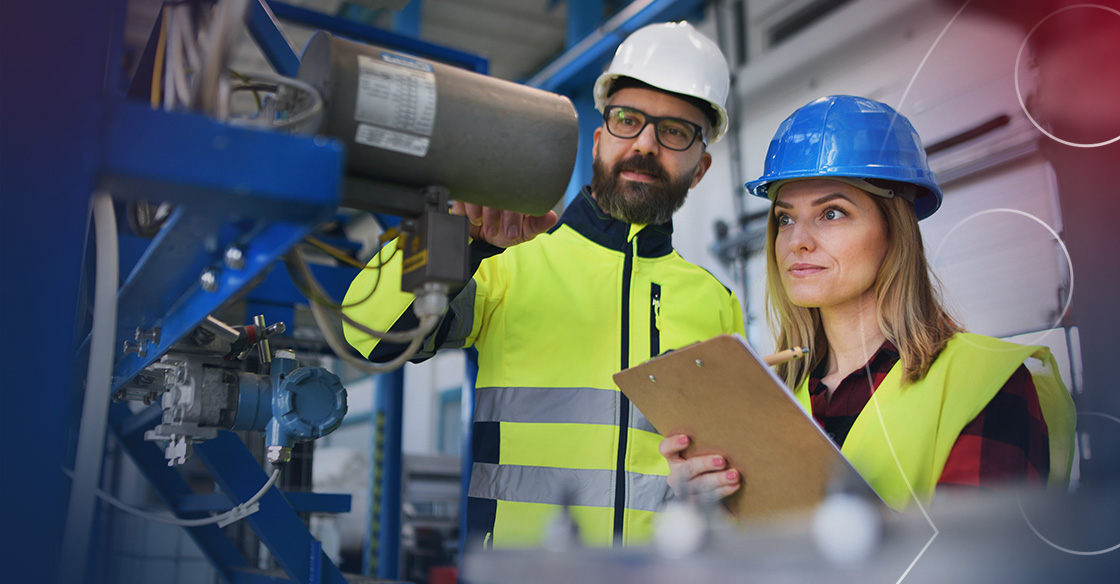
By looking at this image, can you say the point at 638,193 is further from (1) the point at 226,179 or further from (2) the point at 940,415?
(1) the point at 226,179

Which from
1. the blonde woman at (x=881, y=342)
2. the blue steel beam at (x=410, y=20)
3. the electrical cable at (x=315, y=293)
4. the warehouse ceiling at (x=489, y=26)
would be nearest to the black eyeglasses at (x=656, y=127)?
the blonde woman at (x=881, y=342)

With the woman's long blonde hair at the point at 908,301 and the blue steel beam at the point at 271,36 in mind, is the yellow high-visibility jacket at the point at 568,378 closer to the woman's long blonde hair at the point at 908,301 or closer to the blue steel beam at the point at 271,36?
the woman's long blonde hair at the point at 908,301

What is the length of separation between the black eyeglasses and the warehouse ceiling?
3903mm

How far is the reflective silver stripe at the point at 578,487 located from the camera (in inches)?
69.5

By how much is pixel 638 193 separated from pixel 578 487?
709mm

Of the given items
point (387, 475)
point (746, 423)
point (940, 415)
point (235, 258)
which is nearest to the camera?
point (235, 258)

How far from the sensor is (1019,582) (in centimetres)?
72

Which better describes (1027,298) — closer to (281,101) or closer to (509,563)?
(509,563)

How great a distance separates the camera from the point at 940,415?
4.18 ft

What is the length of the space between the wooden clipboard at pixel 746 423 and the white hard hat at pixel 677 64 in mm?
975

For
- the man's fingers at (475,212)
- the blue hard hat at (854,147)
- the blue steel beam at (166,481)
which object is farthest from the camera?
the blue steel beam at (166,481)

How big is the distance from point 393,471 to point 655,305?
1986 mm

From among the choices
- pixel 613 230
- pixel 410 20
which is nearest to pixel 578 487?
pixel 613 230

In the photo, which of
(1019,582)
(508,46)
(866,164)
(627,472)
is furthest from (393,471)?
(508,46)
